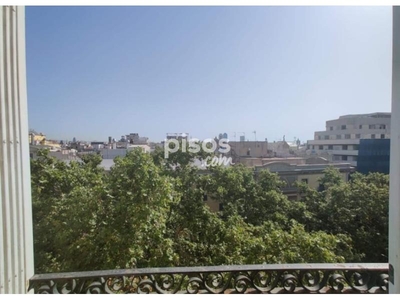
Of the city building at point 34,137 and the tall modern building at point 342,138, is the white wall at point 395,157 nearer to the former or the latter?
the city building at point 34,137

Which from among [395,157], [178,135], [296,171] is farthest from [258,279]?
[296,171]

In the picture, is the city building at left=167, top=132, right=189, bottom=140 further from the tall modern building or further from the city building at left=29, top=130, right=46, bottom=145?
the tall modern building

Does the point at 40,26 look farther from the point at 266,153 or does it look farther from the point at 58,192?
the point at 266,153

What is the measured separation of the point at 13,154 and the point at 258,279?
110cm

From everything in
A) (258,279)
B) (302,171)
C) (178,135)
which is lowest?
(258,279)

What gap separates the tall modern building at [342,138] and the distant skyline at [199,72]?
159 millimetres

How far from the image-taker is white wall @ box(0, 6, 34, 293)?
622mm

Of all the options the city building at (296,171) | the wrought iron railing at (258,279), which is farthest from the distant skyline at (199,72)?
the wrought iron railing at (258,279)

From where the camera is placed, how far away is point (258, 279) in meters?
0.99

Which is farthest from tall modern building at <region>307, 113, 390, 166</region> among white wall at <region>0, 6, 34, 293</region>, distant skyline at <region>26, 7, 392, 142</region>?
white wall at <region>0, 6, 34, 293</region>

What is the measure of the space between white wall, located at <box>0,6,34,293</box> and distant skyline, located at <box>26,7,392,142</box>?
0.59 meters

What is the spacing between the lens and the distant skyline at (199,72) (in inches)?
49.5

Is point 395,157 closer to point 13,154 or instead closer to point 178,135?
point 13,154

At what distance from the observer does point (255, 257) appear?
85.4 inches
